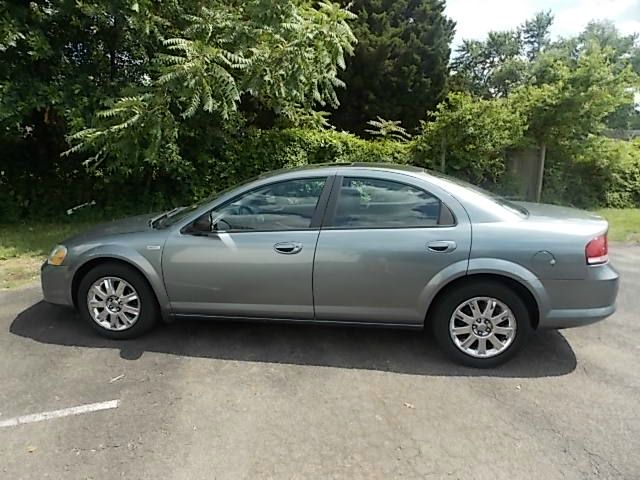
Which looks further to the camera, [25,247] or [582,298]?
[25,247]

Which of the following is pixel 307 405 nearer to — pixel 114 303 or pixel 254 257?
pixel 254 257

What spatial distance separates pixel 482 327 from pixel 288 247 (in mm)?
1567

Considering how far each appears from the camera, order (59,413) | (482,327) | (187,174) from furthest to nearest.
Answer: (187,174), (482,327), (59,413)

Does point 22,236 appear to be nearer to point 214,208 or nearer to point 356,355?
point 214,208

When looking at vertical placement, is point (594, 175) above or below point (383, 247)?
above

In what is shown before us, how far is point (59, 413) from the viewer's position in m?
2.69

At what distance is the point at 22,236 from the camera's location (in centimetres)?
723

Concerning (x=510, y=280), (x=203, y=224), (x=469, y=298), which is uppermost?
(x=203, y=224)

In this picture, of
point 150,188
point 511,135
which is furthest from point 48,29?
point 511,135

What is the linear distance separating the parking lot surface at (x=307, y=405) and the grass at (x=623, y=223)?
508 centimetres

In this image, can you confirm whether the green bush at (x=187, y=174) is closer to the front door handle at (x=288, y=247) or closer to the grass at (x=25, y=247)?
the grass at (x=25, y=247)

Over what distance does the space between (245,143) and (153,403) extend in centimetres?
655

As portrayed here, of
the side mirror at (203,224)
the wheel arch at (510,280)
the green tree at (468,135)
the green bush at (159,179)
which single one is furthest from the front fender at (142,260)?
the green tree at (468,135)

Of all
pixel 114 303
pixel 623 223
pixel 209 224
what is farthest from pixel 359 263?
pixel 623 223
